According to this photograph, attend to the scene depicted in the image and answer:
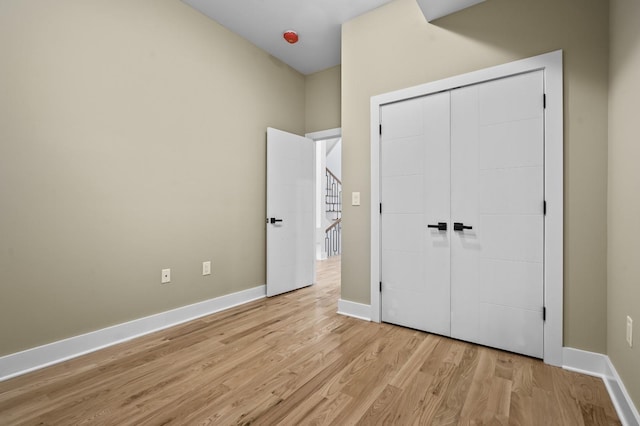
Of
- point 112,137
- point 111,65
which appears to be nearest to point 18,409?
point 112,137

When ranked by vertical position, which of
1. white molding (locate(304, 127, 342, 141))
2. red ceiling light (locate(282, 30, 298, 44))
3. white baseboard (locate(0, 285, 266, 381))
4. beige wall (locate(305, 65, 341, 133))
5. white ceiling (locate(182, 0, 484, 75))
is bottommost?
white baseboard (locate(0, 285, 266, 381))

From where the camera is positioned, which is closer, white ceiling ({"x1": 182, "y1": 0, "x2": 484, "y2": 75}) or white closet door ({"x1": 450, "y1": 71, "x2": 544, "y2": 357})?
white closet door ({"x1": 450, "y1": 71, "x2": 544, "y2": 357})

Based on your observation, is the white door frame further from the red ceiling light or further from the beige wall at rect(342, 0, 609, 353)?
A: the red ceiling light

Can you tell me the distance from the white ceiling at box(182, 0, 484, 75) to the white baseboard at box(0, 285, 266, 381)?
2750 millimetres

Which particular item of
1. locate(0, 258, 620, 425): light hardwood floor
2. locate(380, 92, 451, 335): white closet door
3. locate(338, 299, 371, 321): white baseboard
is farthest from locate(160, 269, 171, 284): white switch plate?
locate(380, 92, 451, 335): white closet door

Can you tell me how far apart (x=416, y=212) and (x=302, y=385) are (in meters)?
1.54

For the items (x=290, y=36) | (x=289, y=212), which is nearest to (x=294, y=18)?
(x=290, y=36)

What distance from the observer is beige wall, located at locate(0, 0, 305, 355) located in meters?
1.83

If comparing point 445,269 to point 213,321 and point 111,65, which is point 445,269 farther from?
point 111,65

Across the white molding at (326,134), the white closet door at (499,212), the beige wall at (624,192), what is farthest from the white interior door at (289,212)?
the beige wall at (624,192)

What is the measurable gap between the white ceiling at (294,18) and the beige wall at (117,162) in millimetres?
177

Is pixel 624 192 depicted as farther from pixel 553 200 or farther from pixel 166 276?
pixel 166 276

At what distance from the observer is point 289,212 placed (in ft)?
11.9

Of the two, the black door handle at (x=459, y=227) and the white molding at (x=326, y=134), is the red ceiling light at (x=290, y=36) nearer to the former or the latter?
the white molding at (x=326, y=134)
